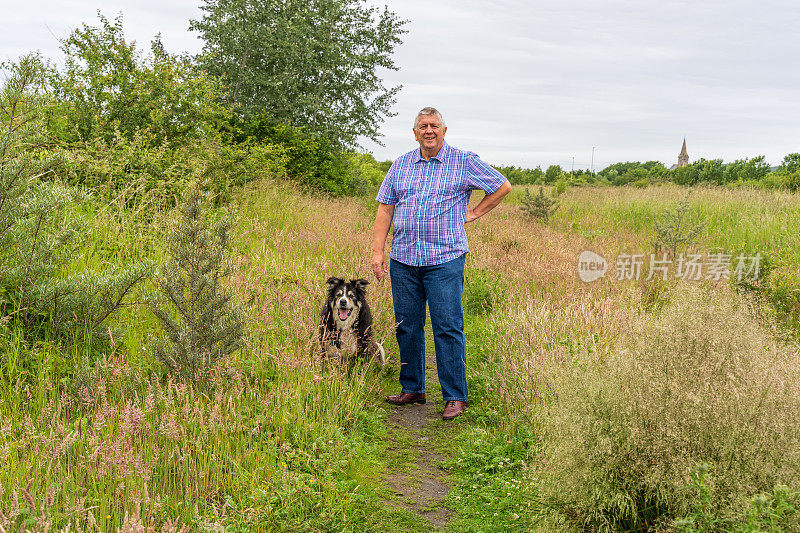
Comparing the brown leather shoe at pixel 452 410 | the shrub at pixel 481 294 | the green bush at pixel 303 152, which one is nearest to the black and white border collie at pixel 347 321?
the brown leather shoe at pixel 452 410

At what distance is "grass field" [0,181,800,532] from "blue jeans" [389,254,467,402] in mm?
363

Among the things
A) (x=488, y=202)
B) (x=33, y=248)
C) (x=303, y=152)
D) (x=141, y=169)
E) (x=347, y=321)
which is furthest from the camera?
(x=303, y=152)

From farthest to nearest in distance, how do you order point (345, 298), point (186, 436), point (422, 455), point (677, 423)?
1. point (345, 298)
2. point (422, 455)
3. point (186, 436)
4. point (677, 423)

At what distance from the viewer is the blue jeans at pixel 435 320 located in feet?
15.6

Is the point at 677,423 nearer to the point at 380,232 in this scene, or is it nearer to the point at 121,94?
the point at 380,232

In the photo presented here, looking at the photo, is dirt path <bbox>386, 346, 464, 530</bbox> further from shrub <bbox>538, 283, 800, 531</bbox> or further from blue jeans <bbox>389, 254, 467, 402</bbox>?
shrub <bbox>538, 283, 800, 531</bbox>

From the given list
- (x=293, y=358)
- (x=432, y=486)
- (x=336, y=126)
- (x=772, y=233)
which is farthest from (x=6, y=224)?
(x=336, y=126)

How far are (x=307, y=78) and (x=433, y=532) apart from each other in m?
22.4

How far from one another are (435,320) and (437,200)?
1.10 metres

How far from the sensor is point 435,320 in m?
4.86

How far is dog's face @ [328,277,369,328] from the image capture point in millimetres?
5199

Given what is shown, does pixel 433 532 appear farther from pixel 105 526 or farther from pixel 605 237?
pixel 605 237

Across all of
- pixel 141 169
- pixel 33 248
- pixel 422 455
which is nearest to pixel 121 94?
pixel 141 169

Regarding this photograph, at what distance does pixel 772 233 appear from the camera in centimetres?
1067
